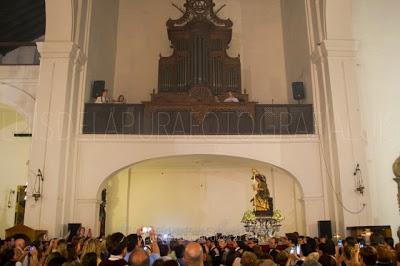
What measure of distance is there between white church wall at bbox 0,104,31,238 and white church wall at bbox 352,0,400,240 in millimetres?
12997

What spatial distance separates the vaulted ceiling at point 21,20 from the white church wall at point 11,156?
2952 millimetres

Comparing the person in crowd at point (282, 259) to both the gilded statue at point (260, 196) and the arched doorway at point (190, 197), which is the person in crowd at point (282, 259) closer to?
the gilded statue at point (260, 196)

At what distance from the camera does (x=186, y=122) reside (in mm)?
14508

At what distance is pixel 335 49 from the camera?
560 inches

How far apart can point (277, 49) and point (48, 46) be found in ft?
31.1

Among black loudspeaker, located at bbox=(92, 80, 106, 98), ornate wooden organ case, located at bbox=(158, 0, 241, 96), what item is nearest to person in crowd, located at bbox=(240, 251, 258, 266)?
ornate wooden organ case, located at bbox=(158, 0, 241, 96)

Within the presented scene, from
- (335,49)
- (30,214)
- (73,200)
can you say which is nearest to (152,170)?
(73,200)

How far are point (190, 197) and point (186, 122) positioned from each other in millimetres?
4700

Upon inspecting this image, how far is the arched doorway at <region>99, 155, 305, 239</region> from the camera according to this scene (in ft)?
58.1

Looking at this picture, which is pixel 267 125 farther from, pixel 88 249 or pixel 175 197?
pixel 88 249

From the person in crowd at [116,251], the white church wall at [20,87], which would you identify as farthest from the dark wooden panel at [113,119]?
the person in crowd at [116,251]

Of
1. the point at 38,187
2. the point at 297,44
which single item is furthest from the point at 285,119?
the point at 38,187

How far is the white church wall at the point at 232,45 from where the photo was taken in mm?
18359

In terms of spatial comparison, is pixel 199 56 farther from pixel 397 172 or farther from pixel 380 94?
pixel 397 172
